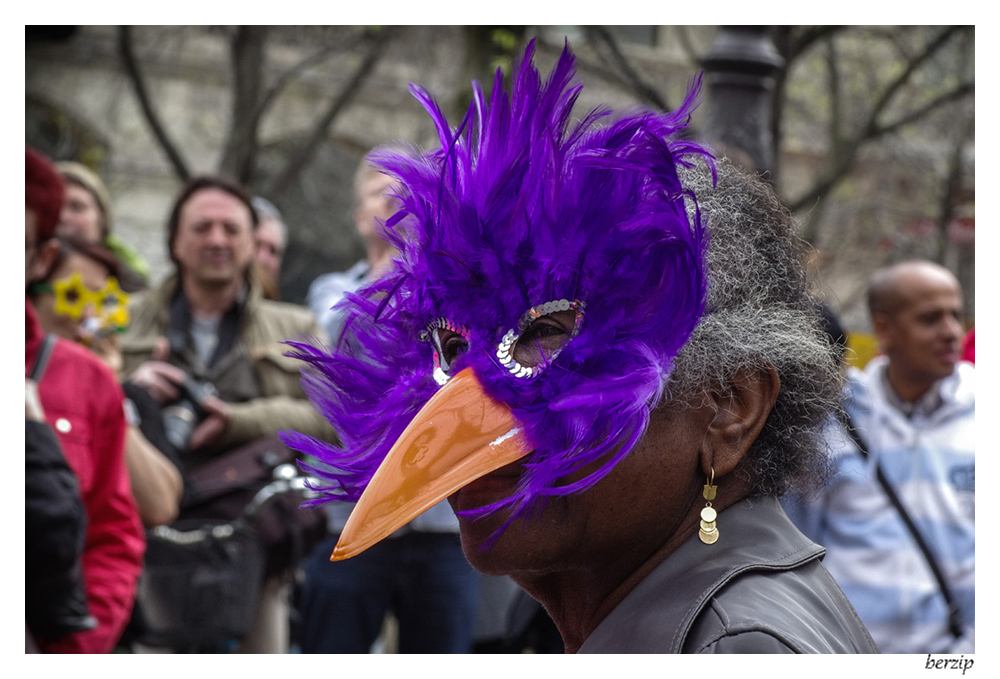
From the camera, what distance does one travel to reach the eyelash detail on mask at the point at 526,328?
4.84 feet

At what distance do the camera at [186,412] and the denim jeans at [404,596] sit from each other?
73 centimetres

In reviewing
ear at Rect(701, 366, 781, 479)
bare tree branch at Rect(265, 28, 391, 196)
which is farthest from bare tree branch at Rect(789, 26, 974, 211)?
ear at Rect(701, 366, 781, 479)

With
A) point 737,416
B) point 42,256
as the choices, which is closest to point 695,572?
point 737,416

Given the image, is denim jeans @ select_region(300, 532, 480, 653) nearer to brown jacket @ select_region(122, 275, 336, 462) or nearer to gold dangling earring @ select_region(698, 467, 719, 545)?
brown jacket @ select_region(122, 275, 336, 462)

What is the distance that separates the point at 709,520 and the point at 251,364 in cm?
311

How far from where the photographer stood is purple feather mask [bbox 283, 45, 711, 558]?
4.75 feet

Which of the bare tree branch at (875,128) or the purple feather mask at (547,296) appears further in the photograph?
the bare tree branch at (875,128)

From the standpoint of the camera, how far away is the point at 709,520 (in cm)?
152

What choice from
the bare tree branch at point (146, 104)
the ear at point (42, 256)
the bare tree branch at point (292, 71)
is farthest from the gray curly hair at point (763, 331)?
the bare tree branch at point (292, 71)

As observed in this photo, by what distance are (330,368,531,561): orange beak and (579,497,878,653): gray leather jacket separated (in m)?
0.27

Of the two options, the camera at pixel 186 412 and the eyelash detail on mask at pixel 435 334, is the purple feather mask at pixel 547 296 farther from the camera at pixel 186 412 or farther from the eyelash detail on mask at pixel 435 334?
the camera at pixel 186 412

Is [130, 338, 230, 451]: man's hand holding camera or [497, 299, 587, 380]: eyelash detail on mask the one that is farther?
[130, 338, 230, 451]: man's hand holding camera

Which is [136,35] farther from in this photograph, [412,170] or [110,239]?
[412,170]
